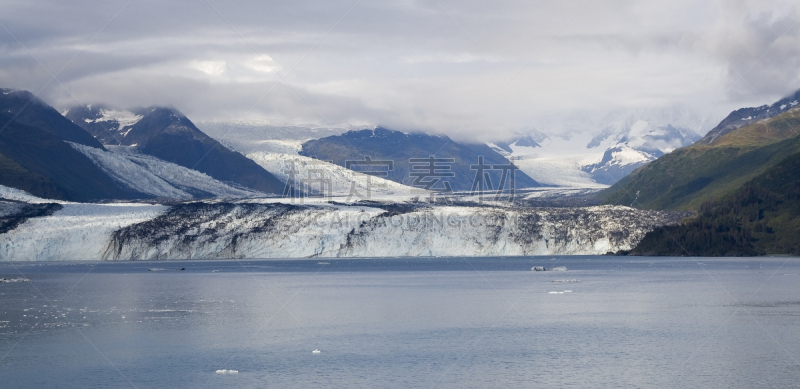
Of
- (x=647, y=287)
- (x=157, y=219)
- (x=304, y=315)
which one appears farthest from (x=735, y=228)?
(x=304, y=315)

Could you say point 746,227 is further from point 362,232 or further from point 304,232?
point 304,232

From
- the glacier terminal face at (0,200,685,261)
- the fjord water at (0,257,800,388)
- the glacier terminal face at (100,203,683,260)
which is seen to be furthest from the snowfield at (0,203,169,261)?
the fjord water at (0,257,800,388)

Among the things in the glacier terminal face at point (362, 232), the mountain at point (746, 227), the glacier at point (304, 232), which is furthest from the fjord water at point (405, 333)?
the mountain at point (746, 227)

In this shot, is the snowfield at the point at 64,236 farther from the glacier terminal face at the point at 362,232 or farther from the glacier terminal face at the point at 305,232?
the glacier terminal face at the point at 362,232

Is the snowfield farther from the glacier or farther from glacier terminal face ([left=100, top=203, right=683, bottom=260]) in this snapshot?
glacier terminal face ([left=100, top=203, right=683, bottom=260])

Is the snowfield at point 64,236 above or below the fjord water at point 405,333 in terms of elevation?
above

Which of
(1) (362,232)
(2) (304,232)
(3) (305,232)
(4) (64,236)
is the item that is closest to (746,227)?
(1) (362,232)

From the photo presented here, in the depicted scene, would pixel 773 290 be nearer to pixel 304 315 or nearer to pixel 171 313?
pixel 304 315
